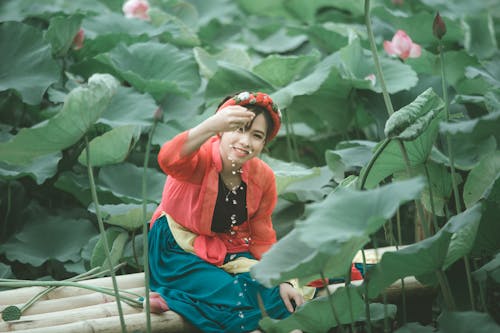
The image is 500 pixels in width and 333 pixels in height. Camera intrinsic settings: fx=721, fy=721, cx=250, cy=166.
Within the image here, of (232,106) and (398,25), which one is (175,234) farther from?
(398,25)

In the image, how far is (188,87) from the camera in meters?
2.74

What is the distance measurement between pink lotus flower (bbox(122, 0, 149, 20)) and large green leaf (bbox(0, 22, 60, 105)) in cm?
82

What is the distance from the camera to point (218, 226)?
5.74 ft

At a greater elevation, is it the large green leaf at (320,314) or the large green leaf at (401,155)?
the large green leaf at (401,155)

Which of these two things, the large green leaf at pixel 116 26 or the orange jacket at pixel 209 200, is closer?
the orange jacket at pixel 209 200

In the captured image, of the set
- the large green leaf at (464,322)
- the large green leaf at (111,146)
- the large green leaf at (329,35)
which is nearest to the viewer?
the large green leaf at (464,322)

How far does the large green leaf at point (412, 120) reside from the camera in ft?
4.80

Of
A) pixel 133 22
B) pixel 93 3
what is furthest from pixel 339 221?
pixel 93 3

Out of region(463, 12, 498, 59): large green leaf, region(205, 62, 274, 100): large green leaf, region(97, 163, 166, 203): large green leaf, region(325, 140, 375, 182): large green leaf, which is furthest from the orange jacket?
region(463, 12, 498, 59): large green leaf

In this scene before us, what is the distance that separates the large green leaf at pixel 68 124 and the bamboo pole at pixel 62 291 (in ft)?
1.42

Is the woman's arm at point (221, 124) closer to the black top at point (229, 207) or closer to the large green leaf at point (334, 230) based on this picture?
the black top at point (229, 207)

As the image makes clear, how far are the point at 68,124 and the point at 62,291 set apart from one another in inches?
22.4

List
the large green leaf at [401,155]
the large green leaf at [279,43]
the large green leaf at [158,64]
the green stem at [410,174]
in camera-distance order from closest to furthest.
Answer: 1. the green stem at [410,174]
2. the large green leaf at [401,155]
3. the large green leaf at [158,64]
4. the large green leaf at [279,43]

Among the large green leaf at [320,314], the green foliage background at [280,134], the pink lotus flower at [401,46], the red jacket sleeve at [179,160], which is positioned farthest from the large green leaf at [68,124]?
the pink lotus flower at [401,46]
